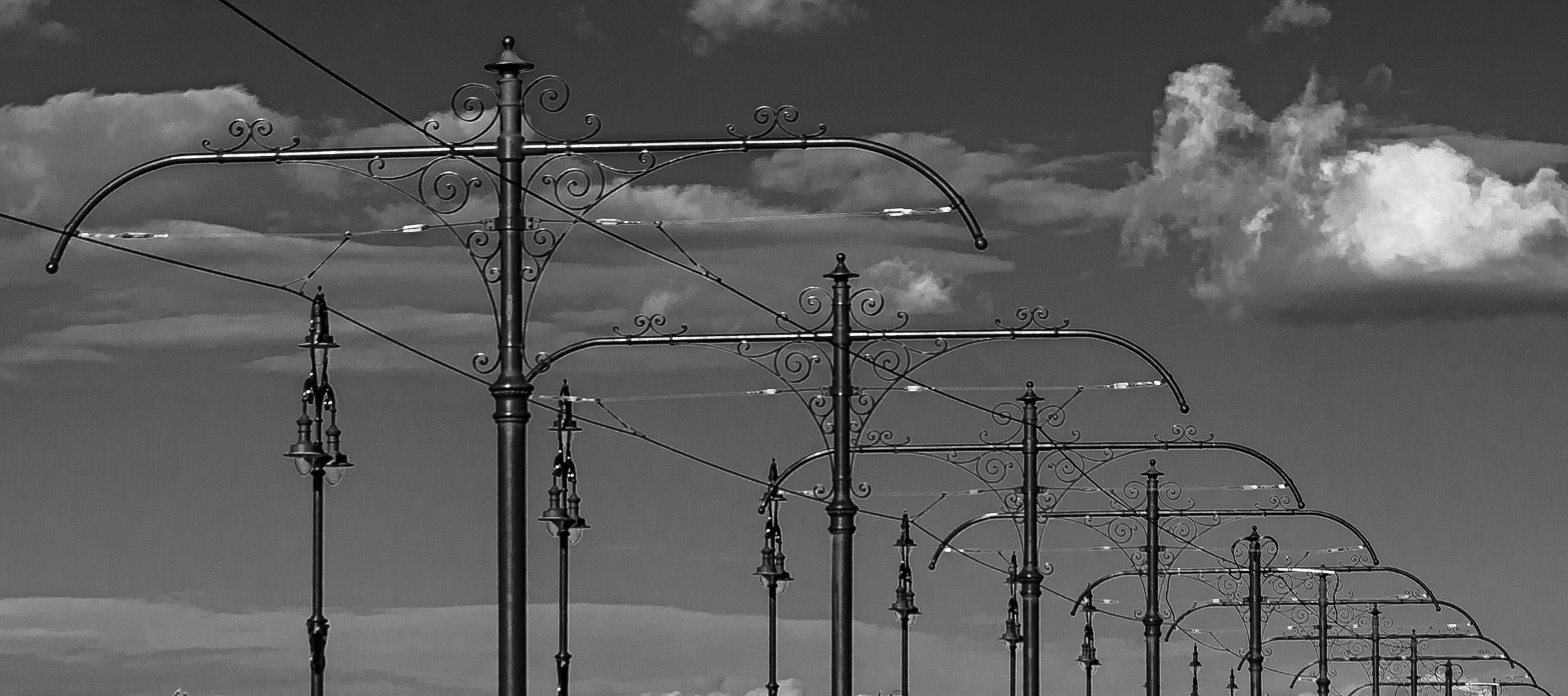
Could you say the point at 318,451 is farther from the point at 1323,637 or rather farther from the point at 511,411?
the point at 1323,637

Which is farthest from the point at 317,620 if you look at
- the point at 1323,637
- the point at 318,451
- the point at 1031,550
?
the point at 1323,637

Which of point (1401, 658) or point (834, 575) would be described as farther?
point (1401, 658)

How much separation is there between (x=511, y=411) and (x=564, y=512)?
39.5 feet

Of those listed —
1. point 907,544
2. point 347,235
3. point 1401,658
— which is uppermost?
point 347,235

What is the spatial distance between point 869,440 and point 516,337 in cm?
1794

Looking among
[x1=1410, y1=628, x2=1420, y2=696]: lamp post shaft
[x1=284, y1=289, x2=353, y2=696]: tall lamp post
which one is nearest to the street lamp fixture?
[x1=1410, y1=628, x2=1420, y2=696]: lamp post shaft

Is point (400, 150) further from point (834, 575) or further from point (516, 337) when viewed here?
point (834, 575)

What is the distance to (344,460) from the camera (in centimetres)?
2298

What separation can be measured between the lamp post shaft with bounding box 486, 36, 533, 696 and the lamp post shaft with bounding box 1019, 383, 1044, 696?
19.5m

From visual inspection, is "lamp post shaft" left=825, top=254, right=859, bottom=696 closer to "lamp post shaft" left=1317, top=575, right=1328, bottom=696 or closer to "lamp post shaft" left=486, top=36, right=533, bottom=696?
"lamp post shaft" left=486, top=36, right=533, bottom=696

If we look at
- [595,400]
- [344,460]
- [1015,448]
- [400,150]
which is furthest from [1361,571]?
[400,150]

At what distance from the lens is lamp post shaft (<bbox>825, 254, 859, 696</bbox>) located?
2759 cm

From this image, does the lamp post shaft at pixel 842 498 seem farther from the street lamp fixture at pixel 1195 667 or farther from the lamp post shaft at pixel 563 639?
the street lamp fixture at pixel 1195 667

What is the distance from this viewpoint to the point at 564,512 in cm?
3031
